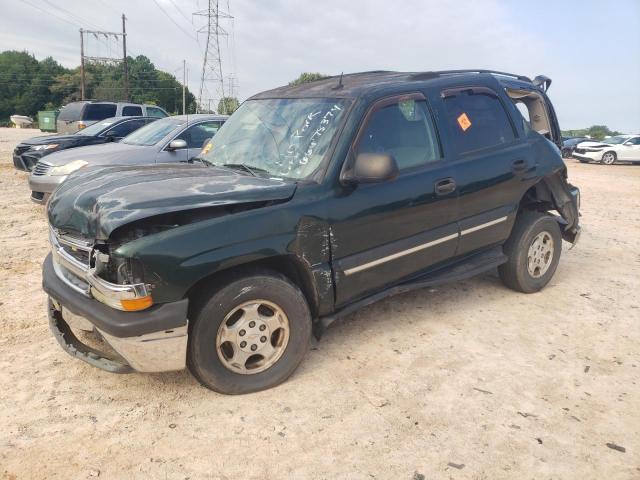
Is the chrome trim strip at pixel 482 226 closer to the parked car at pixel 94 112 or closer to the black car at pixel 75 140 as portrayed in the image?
the black car at pixel 75 140

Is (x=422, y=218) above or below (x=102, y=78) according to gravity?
below

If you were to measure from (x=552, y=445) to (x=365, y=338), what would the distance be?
1501mm

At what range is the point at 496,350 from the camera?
12.0 ft

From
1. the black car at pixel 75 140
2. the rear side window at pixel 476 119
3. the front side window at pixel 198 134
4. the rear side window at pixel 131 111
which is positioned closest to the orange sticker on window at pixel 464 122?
the rear side window at pixel 476 119

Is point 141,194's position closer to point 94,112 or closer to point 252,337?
point 252,337

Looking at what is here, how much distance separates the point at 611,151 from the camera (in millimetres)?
24219

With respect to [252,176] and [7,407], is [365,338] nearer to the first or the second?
[252,176]

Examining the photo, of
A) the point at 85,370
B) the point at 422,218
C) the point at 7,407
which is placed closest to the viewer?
the point at 7,407

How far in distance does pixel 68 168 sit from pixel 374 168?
567cm

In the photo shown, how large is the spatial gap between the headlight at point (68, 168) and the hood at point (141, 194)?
4.02 metres

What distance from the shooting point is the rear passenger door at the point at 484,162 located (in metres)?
3.91

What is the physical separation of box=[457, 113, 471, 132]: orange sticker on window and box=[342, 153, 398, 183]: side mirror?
118 cm

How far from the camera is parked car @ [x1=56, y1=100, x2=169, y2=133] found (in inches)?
576

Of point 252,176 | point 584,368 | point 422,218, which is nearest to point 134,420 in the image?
point 252,176
